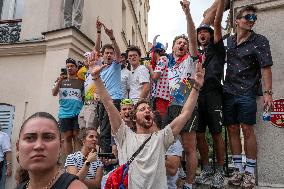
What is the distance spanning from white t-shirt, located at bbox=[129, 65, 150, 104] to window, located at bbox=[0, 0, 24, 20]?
6.68 metres

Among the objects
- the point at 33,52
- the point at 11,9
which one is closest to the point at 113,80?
the point at 33,52

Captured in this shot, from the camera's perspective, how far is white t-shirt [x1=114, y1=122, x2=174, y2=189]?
364 cm

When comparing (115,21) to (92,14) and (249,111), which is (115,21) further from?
(249,111)

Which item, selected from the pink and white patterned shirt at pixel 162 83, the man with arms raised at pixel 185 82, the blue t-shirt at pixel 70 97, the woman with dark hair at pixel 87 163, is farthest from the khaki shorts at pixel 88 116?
the man with arms raised at pixel 185 82

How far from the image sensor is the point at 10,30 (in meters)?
10.9

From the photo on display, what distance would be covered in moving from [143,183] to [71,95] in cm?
395

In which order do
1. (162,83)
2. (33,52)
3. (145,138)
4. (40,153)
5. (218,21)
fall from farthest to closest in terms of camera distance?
(33,52) → (162,83) → (218,21) → (145,138) → (40,153)

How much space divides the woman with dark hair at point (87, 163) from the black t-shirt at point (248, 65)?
219 centimetres

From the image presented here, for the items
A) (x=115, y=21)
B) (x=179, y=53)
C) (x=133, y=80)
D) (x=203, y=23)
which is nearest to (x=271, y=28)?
(x=203, y=23)

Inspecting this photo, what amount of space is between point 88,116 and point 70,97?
2.65 ft

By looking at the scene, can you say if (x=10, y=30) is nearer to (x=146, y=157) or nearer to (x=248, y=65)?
(x=248, y=65)

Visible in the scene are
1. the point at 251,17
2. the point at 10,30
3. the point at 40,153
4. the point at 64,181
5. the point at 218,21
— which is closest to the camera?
the point at 64,181

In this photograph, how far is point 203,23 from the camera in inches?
218

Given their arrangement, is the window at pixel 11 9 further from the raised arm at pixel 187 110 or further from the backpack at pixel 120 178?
the backpack at pixel 120 178
